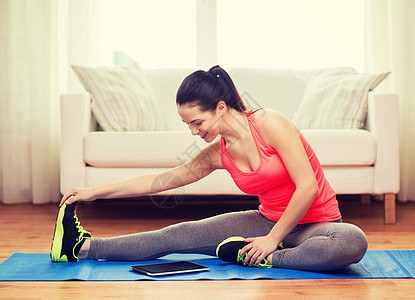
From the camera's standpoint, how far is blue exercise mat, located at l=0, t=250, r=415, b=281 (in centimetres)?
170

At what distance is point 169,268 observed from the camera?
1775mm

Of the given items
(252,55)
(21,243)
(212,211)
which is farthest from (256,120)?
(252,55)

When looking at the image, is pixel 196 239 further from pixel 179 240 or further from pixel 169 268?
pixel 169 268

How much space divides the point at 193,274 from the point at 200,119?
1.62 ft

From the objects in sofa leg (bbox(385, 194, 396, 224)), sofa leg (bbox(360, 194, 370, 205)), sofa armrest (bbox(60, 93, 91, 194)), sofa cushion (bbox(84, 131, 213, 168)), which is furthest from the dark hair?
sofa leg (bbox(360, 194, 370, 205))

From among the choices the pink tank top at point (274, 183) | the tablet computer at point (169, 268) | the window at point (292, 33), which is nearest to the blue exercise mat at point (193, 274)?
the tablet computer at point (169, 268)

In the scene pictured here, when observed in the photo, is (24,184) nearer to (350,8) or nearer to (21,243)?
(21,243)

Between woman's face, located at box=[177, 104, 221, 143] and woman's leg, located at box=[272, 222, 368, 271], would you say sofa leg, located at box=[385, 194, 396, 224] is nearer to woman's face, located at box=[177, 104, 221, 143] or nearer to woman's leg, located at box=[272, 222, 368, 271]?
woman's leg, located at box=[272, 222, 368, 271]

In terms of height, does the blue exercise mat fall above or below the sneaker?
below

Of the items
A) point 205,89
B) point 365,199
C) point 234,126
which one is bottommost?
point 365,199

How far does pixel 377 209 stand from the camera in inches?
134

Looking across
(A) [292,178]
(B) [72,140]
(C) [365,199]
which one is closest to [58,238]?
(A) [292,178]

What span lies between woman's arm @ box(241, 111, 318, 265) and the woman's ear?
0.46 ft

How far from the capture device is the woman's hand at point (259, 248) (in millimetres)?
1723
